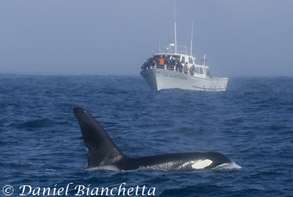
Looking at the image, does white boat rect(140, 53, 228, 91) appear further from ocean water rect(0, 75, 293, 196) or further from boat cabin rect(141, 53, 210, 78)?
ocean water rect(0, 75, 293, 196)

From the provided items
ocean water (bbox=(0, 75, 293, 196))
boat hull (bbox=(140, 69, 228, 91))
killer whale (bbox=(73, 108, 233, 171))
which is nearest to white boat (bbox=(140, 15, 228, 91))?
boat hull (bbox=(140, 69, 228, 91))

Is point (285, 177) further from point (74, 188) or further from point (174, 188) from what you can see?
point (74, 188)

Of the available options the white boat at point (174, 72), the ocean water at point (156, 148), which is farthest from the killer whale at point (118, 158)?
the white boat at point (174, 72)

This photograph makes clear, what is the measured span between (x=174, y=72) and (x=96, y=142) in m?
43.2

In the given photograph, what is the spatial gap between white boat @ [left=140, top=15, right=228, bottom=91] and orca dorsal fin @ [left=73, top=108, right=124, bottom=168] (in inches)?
1663

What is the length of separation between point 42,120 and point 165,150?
9722 mm

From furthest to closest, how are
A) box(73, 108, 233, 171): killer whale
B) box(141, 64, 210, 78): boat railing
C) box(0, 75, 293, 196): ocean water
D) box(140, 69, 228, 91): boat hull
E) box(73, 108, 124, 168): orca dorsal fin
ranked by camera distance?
box(141, 64, 210, 78): boat railing, box(140, 69, 228, 91): boat hull, box(73, 108, 233, 171): killer whale, box(73, 108, 124, 168): orca dorsal fin, box(0, 75, 293, 196): ocean water

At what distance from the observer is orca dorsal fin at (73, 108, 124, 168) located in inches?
440

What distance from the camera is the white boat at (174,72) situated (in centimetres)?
5428

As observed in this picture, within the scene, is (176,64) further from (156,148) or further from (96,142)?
(96,142)

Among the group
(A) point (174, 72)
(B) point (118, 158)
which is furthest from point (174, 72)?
(B) point (118, 158)

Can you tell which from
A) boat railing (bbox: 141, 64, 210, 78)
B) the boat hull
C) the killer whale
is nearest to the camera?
the killer whale

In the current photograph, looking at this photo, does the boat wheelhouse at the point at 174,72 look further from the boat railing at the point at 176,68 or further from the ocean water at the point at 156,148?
the ocean water at the point at 156,148

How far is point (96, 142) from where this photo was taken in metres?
11.4
